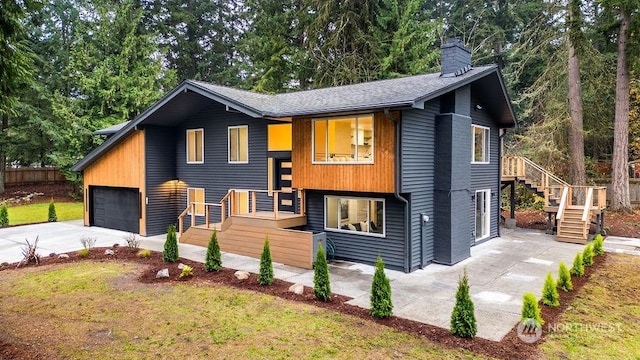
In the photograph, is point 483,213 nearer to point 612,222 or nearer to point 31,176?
point 612,222

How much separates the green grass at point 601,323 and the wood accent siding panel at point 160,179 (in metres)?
13.7

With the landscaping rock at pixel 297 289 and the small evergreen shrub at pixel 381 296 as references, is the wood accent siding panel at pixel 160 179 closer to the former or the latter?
the landscaping rock at pixel 297 289

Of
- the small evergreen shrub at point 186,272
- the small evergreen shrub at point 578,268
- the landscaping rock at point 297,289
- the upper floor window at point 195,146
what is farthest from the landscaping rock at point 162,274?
the small evergreen shrub at point 578,268

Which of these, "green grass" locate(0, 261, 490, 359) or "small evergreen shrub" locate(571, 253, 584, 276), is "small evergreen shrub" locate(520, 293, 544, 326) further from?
"small evergreen shrub" locate(571, 253, 584, 276)

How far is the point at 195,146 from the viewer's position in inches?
609

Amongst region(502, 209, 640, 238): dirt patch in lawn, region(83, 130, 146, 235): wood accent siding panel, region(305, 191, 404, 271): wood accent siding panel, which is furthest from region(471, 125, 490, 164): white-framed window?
region(83, 130, 146, 235): wood accent siding panel

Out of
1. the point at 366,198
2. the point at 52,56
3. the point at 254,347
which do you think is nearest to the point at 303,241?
the point at 366,198

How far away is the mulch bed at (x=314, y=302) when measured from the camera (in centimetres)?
562

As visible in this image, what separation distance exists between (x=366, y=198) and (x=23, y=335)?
25.5ft

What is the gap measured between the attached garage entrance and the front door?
614 centimetres

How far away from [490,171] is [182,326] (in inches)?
475

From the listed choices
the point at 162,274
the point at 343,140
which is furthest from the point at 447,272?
the point at 162,274

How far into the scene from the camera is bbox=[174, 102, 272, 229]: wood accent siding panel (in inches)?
535

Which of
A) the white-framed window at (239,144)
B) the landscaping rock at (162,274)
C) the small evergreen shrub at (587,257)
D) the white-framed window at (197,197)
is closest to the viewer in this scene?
the landscaping rock at (162,274)
